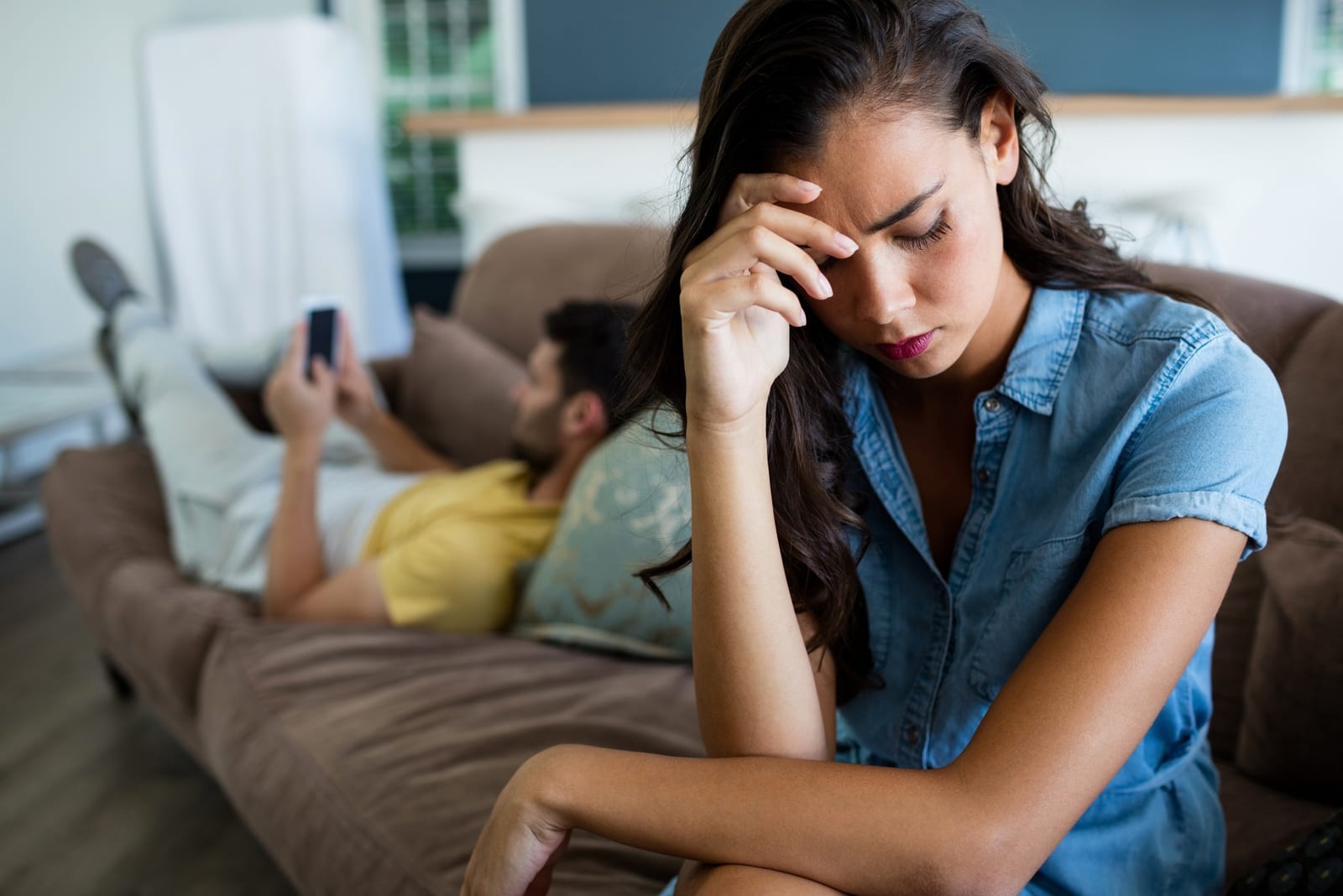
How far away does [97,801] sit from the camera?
6.48 feet

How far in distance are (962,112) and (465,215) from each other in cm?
317

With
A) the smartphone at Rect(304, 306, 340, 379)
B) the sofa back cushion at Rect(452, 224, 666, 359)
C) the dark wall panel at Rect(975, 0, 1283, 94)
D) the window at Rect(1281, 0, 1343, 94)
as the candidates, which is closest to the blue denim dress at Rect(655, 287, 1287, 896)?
the sofa back cushion at Rect(452, 224, 666, 359)

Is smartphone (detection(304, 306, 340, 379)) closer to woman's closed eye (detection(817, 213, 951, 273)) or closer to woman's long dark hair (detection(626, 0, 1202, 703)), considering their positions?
woman's long dark hair (detection(626, 0, 1202, 703))

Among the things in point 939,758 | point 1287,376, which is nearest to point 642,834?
point 939,758

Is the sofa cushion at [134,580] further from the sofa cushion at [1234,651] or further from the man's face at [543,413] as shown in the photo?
the sofa cushion at [1234,651]

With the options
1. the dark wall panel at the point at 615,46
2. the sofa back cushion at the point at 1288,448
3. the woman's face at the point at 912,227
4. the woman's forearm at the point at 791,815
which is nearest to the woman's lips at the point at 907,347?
the woman's face at the point at 912,227

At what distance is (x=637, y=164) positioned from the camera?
3986mm

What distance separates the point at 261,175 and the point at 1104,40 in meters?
3.29

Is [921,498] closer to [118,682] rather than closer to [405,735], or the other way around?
[405,735]

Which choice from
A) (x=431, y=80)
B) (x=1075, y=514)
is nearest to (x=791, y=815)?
(x=1075, y=514)

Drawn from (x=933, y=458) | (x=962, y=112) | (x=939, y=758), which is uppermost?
(x=962, y=112)

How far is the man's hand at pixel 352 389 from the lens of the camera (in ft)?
7.32

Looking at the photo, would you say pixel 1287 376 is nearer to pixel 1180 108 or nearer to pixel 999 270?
pixel 999 270

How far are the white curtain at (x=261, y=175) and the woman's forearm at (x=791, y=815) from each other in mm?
3863
